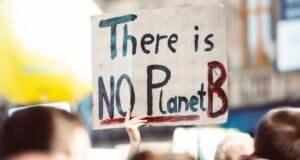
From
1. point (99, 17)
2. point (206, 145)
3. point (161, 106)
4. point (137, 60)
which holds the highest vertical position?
point (99, 17)

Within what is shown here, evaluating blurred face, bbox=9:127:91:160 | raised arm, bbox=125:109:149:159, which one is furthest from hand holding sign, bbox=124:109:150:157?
blurred face, bbox=9:127:91:160

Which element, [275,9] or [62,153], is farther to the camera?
[275,9]

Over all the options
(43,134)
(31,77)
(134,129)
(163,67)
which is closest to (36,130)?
(43,134)

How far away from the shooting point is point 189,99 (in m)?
1.72

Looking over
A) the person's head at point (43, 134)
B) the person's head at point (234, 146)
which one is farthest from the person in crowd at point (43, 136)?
the person's head at point (234, 146)

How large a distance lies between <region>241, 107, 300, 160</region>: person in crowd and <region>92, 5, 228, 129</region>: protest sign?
0.12 m

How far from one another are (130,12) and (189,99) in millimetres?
256

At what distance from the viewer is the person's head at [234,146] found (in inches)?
69.8

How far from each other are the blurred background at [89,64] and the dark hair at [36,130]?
0.10 ft

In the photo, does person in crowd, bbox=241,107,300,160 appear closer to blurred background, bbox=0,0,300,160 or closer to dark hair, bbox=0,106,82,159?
blurred background, bbox=0,0,300,160

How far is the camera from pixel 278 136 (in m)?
1.72

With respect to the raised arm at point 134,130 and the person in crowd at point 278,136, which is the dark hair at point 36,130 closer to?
the raised arm at point 134,130

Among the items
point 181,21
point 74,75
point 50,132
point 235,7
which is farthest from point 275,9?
point 50,132

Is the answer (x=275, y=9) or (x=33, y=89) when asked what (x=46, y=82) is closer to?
(x=33, y=89)
